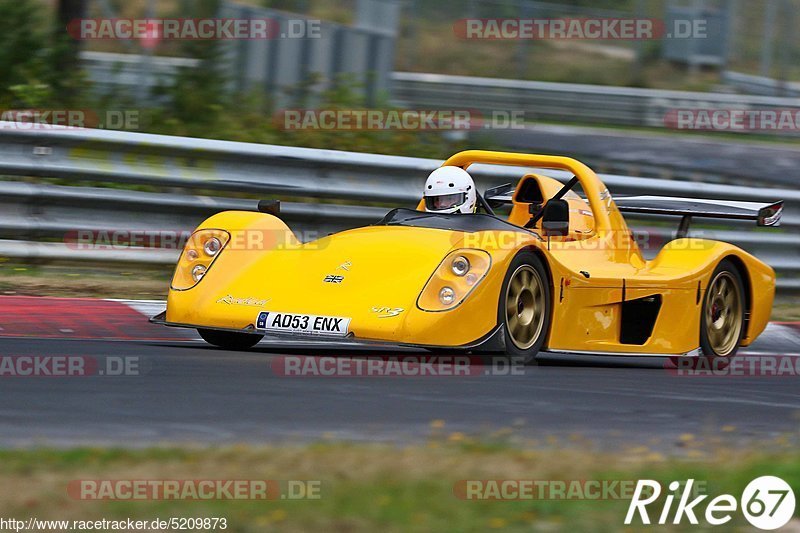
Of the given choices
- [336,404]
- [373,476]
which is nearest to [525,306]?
[336,404]

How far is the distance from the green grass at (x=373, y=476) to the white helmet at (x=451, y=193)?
3206 millimetres

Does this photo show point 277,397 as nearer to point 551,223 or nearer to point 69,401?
point 69,401

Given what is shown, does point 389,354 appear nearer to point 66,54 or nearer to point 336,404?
point 336,404

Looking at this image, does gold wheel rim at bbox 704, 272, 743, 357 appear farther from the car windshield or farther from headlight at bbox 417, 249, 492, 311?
headlight at bbox 417, 249, 492, 311

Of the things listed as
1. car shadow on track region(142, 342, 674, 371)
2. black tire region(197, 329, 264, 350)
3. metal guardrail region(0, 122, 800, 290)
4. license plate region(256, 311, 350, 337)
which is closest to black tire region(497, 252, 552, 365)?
car shadow on track region(142, 342, 674, 371)

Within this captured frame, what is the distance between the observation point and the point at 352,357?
736cm

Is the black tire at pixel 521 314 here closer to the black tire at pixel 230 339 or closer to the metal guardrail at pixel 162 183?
the black tire at pixel 230 339

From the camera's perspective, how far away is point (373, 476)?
438 centimetres

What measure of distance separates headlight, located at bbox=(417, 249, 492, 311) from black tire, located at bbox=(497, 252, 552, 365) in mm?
159

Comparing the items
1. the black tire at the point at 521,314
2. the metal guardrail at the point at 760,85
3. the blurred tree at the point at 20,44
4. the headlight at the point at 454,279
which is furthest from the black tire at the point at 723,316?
the metal guardrail at the point at 760,85

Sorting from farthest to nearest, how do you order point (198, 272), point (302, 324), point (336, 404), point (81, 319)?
point (81, 319), point (198, 272), point (302, 324), point (336, 404)

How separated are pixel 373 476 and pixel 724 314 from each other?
5.16 m

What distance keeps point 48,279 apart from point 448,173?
122 inches

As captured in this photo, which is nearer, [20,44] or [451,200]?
[451,200]
